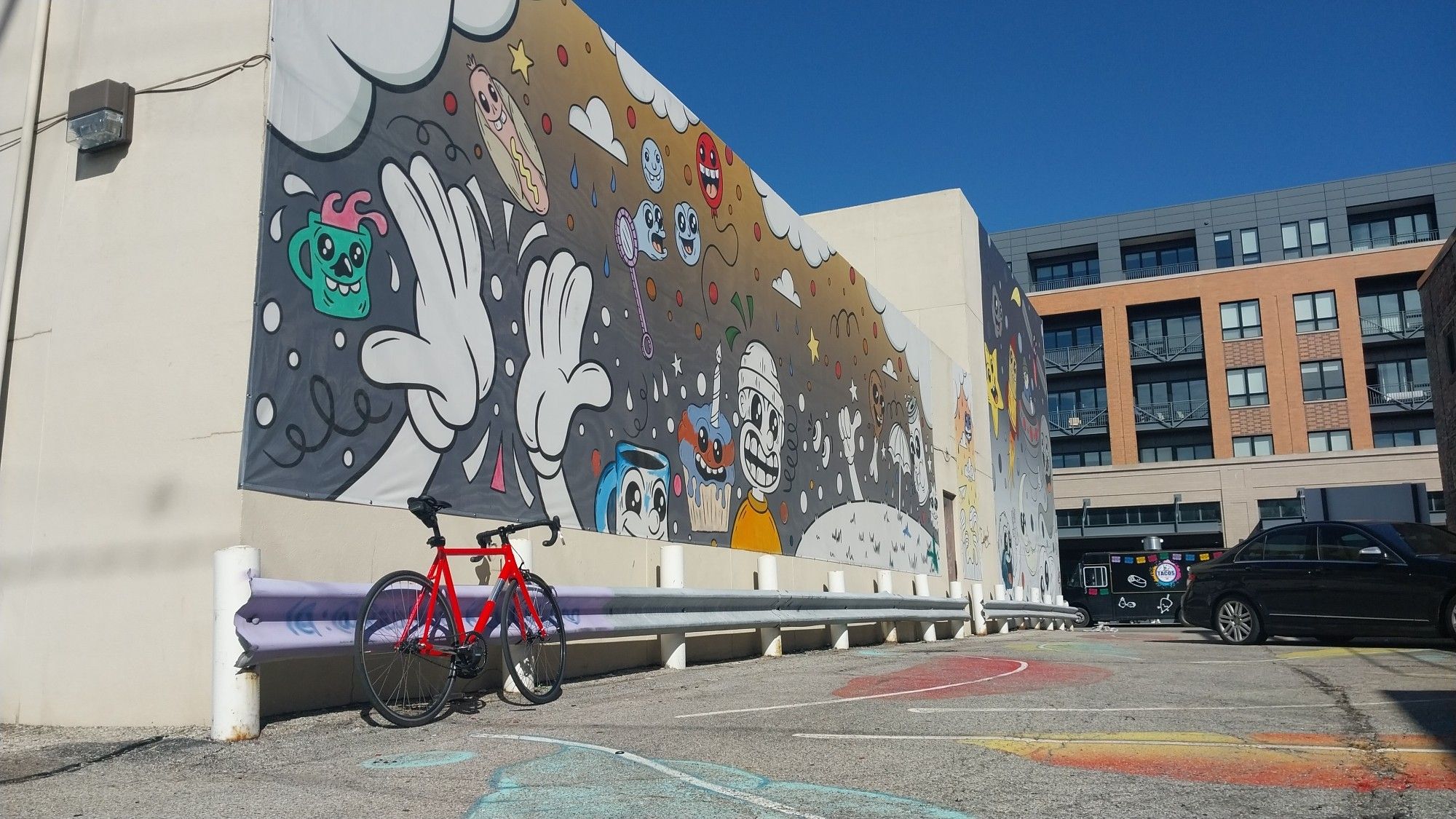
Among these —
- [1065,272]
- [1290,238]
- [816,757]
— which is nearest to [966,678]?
[816,757]

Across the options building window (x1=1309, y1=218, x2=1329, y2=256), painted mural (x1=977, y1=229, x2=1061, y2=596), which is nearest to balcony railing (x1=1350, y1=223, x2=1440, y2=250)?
building window (x1=1309, y1=218, x2=1329, y2=256)

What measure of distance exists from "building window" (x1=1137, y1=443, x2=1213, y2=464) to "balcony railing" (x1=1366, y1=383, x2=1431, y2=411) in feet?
26.2

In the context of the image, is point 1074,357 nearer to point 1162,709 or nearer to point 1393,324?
point 1393,324

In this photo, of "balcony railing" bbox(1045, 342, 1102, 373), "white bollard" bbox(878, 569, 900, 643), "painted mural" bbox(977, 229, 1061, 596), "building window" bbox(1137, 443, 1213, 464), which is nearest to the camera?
"white bollard" bbox(878, 569, 900, 643)

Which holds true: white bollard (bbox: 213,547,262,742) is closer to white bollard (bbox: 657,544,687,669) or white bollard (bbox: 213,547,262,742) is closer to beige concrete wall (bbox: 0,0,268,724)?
beige concrete wall (bbox: 0,0,268,724)

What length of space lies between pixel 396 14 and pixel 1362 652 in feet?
38.4

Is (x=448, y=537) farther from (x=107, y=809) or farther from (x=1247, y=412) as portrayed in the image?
(x=1247, y=412)

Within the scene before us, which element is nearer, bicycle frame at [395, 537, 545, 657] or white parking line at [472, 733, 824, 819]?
white parking line at [472, 733, 824, 819]

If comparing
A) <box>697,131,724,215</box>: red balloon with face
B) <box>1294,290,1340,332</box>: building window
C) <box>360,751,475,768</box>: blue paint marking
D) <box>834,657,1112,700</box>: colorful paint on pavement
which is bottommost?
<box>834,657,1112,700</box>: colorful paint on pavement

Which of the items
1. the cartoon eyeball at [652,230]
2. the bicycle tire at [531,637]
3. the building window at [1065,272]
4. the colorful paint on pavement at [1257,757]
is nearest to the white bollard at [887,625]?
the cartoon eyeball at [652,230]

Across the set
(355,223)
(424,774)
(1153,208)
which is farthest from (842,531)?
(1153,208)

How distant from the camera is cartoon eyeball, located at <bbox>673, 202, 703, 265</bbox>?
42.0 feet

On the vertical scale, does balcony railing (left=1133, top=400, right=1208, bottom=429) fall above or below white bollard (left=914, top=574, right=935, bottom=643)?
above

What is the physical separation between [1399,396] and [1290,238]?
11158 mm
